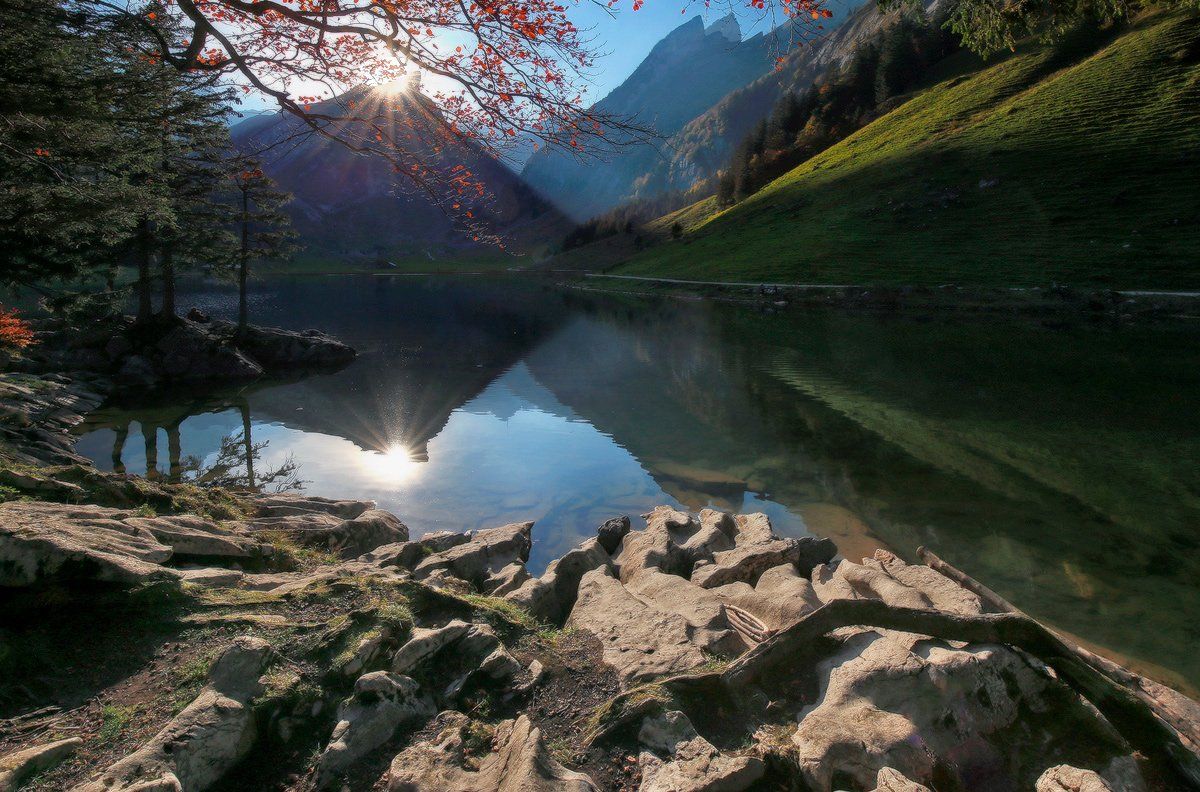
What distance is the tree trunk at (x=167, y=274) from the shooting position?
113 ft

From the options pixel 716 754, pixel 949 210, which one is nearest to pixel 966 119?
pixel 949 210

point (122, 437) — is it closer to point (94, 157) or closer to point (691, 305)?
point (94, 157)

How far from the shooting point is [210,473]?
774 inches

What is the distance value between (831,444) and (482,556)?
13.9 meters

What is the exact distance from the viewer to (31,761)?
13.8 feet

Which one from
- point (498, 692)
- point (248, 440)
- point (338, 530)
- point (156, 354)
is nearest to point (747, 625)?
point (498, 692)

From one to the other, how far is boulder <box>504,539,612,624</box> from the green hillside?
58.1 m

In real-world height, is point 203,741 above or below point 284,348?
below

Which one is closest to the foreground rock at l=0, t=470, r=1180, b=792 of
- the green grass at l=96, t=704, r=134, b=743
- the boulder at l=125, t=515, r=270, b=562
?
the boulder at l=125, t=515, r=270, b=562

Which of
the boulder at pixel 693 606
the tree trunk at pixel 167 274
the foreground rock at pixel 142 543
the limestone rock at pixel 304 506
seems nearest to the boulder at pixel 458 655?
the boulder at pixel 693 606

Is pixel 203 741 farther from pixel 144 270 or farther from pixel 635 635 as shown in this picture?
pixel 144 270

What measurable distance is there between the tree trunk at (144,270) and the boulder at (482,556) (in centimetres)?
3306

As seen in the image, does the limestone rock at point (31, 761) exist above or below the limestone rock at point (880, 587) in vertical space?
above

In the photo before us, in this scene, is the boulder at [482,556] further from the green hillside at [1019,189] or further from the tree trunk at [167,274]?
the green hillside at [1019,189]
